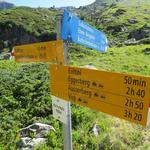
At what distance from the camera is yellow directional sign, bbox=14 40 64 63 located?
5.35 meters

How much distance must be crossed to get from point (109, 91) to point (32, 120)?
6.91 meters

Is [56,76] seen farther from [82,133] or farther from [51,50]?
[82,133]

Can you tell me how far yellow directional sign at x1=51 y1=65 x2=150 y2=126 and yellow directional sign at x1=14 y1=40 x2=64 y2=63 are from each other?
0.64ft

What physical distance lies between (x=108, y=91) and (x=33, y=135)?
5.31m

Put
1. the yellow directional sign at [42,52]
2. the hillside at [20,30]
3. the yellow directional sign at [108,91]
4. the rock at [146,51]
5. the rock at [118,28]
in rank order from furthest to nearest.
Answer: the rock at [118,28] → the hillside at [20,30] → the rock at [146,51] → the yellow directional sign at [42,52] → the yellow directional sign at [108,91]

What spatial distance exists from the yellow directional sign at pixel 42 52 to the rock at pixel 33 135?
299 centimetres

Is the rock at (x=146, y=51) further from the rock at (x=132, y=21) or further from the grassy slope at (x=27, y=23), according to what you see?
the rock at (x=132, y=21)

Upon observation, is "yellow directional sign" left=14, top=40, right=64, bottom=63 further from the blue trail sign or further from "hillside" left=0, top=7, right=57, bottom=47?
"hillside" left=0, top=7, right=57, bottom=47

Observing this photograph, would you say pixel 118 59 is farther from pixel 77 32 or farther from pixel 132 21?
pixel 132 21

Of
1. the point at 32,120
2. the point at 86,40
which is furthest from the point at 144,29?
the point at 86,40

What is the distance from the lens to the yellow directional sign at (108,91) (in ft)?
13.4

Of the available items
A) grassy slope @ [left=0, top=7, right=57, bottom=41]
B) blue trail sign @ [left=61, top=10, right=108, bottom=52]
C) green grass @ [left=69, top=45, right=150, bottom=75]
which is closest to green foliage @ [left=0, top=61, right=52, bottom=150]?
blue trail sign @ [left=61, top=10, right=108, bottom=52]

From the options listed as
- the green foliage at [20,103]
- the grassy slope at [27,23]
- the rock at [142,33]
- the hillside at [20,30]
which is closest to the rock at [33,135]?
the green foliage at [20,103]

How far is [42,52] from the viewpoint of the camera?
5.74 metres
